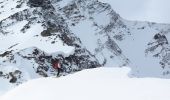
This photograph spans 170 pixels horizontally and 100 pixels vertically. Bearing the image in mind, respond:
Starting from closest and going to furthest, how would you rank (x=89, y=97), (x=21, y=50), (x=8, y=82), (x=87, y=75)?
1. (x=89, y=97)
2. (x=87, y=75)
3. (x=8, y=82)
4. (x=21, y=50)

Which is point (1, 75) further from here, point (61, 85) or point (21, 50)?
point (61, 85)

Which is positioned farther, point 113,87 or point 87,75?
point 87,75

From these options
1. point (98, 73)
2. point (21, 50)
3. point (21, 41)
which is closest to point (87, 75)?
point (98, 73)

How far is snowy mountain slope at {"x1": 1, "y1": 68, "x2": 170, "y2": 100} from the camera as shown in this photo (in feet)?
134

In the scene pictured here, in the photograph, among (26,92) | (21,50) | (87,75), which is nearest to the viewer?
(26,92)

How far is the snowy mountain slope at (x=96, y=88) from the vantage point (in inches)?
1609

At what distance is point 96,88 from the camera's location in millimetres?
44438

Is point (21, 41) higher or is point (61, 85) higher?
point (61, 85)

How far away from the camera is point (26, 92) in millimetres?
46219

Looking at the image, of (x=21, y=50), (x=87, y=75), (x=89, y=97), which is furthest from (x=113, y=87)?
(x=21, y=50)

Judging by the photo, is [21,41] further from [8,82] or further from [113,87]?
[113,87]

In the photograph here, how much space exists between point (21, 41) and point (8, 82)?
47.1 m

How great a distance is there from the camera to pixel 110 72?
168 ft

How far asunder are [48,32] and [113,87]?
145 m
